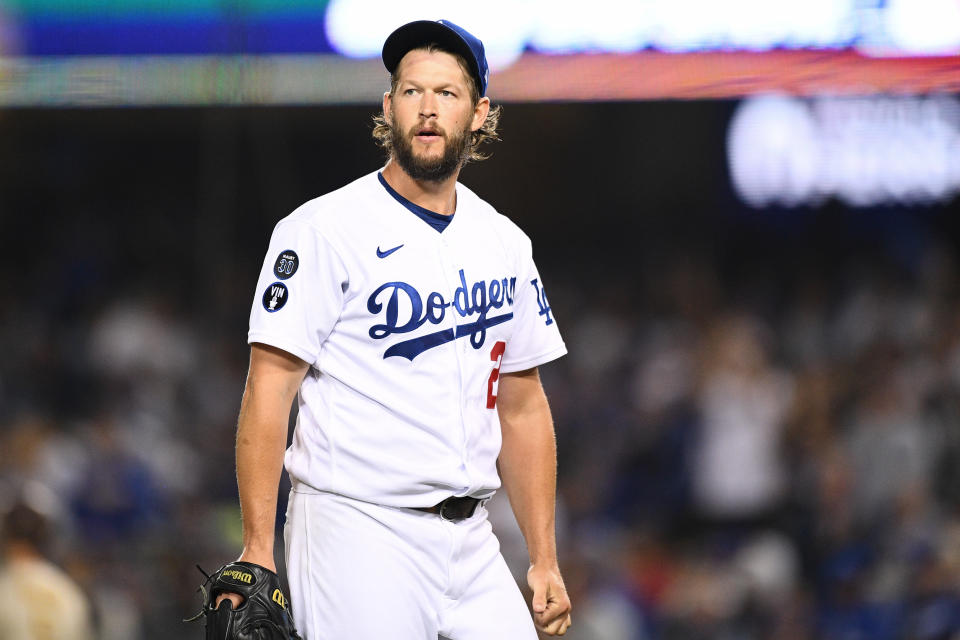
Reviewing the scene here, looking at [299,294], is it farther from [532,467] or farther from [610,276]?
[610,276]

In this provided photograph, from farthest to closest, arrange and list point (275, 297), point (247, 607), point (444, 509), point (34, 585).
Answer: point (34, 585), point (444, 509), point (275, 297), point (247, 607)

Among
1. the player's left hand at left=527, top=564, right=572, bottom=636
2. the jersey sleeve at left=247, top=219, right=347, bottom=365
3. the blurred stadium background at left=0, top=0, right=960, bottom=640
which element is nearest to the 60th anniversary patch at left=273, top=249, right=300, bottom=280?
the jersey sleeve at left=247, top=219, right=347, bottom=365

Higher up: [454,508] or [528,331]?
[528,331]

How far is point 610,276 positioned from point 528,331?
3.87m

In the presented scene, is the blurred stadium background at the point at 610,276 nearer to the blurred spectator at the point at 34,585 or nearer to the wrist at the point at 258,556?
the blurred spectator at the point at 34,585

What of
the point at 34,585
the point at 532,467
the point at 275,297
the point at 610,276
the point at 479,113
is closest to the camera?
the point at 275,297

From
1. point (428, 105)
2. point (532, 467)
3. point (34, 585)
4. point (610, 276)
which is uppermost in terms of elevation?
point (610, 276)

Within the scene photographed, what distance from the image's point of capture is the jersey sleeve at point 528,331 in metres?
2.30

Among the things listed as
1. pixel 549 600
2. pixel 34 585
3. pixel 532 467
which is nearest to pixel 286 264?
pixel 532 467

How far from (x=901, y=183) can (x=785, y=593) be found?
72.8 inches

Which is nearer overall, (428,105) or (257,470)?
(257,470)

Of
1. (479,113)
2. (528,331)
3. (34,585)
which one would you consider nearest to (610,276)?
(34,585)

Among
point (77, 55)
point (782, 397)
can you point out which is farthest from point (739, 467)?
point (77, 55)

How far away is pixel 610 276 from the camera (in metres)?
6.13
